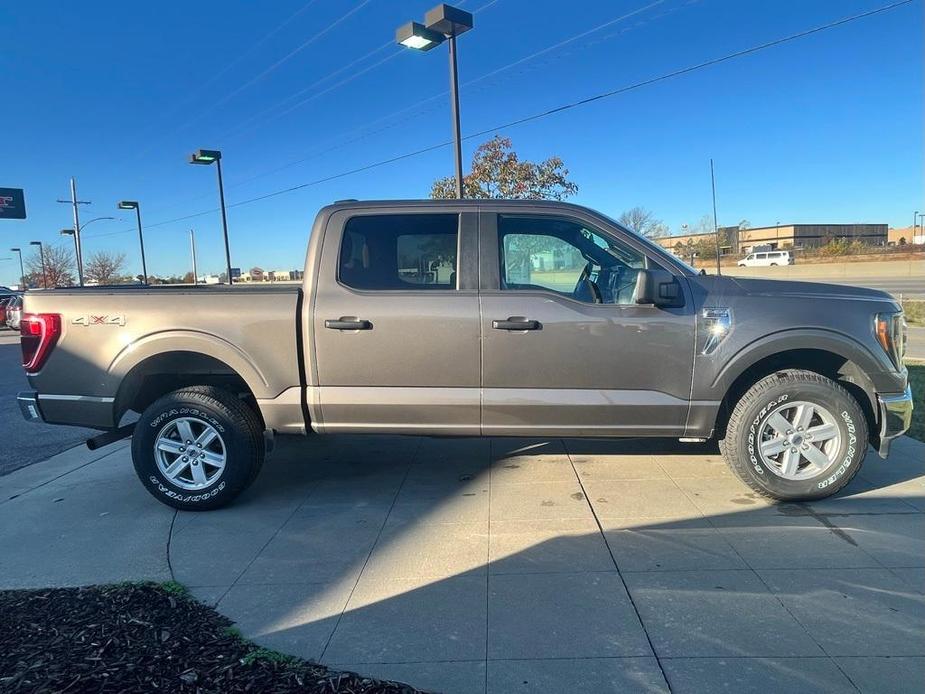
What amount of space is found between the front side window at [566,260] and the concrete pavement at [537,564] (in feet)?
4.87

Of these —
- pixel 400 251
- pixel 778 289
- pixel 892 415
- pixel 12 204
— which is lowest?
pixel 892 415

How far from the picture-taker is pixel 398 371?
4066 millimetres

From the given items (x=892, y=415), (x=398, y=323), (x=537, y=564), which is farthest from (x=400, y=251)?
(x=892, y=415)

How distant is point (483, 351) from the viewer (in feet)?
13.1

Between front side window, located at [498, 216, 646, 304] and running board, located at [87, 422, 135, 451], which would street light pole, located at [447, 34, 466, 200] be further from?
running board, located at [87, 422, 135, 451]

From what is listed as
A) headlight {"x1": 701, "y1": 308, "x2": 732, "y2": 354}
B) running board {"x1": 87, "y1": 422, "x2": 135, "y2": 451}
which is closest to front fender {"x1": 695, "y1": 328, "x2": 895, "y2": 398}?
headlight {"x1": 701, "y1": 308, "x2": 732, "y2": 354}

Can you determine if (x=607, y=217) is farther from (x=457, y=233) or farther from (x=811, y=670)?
(x=811, y=670)

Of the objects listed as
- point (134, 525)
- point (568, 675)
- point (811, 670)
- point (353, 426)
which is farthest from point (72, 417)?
point (811, 670)

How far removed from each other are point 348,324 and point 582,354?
62.4 inches

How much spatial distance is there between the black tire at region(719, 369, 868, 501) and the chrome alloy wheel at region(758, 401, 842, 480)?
0.01 m

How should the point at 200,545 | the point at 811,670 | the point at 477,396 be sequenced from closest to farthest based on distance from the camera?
the point at 811,670 → the point at 200,545 → the point at 477,396

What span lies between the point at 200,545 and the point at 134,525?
688 mm

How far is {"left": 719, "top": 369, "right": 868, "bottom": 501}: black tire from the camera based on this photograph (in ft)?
12.9

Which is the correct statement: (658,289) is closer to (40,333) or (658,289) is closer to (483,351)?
(483,351)
